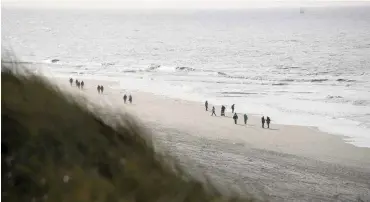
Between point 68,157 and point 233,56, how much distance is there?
0.82 meters

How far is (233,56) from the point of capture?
7.45 feet

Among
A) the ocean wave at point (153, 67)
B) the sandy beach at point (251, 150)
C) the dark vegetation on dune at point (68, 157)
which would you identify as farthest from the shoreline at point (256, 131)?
the dark vegetation on dune at point (68, 157)

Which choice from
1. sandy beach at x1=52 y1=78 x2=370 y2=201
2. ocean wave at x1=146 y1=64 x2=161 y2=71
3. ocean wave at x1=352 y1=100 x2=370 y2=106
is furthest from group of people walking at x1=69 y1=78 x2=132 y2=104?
ocean wave at x1=352 y1=100 x2=370 y2=106

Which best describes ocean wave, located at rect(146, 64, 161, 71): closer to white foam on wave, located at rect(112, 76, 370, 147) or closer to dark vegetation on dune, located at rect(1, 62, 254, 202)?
white foam on wave, located at rect(112, 76, 370, 147)

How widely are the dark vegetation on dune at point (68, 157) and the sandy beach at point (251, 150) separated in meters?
0.24

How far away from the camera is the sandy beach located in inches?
87.8

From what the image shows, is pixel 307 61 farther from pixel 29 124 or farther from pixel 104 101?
pixel 29 124

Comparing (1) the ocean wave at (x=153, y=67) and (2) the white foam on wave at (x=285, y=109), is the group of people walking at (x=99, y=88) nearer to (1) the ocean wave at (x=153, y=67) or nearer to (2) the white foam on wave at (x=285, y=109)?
(2) the white foam on wave at (x=285, y=109)

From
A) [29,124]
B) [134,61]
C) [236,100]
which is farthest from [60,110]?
[236,100]

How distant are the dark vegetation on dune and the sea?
31 cm

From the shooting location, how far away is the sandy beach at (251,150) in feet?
7.32

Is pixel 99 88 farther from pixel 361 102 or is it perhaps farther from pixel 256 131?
pixel 361 102

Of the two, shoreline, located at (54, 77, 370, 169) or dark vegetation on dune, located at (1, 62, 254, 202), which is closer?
dark vegetation on dune, located at (1, 62, 254, 202)

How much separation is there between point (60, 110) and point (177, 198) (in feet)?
1.68
